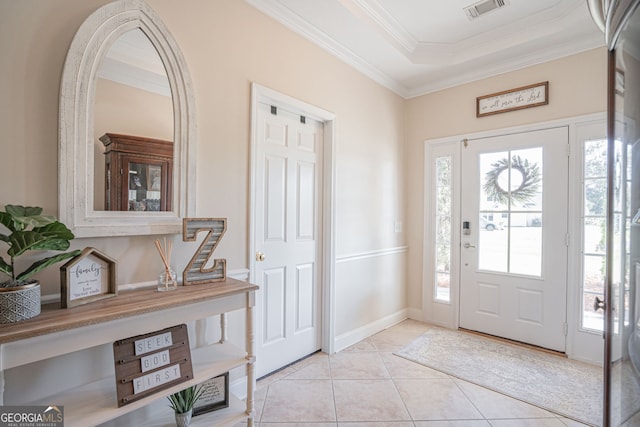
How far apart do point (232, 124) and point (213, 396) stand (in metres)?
1.62

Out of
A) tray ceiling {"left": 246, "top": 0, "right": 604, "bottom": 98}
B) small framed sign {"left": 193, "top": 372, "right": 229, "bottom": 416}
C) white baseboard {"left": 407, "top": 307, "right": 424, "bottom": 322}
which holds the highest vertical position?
tray ceiling {"left": 246, "top": 0, "right": 604, "bottom": 98}

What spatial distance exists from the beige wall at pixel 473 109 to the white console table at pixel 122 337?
2551 millimetres

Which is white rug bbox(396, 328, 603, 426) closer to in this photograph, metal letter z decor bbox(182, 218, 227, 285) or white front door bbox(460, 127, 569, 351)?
white front door bbox(460, 127, 569, 351)

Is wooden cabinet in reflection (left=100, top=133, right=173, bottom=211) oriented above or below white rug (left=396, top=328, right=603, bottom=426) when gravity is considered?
above

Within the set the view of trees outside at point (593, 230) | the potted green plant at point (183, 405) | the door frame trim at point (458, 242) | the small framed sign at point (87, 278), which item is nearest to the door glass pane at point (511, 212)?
the door frame trim at point (458, 242)

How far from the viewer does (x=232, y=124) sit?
2.00m

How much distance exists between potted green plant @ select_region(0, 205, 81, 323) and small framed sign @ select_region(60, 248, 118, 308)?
8 cm

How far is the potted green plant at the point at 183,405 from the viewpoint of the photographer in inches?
59.2

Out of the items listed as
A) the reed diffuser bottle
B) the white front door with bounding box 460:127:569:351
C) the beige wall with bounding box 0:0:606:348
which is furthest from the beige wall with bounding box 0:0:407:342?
the white front door with bounding box 460:127:569:351

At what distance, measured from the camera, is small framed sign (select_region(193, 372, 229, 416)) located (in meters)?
1.62

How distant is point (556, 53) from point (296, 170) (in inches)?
101

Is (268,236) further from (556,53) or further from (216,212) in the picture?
(556,53)

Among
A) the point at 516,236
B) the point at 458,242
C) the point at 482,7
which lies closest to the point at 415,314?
the point at 458,242

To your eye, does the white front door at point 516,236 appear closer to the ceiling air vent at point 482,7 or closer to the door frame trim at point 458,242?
the door frame trim at point 458,242
